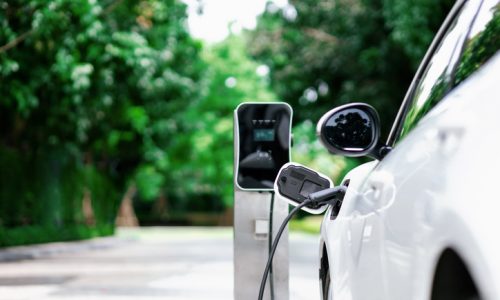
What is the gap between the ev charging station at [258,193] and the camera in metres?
6.12

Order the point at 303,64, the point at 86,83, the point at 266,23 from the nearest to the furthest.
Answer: the point at 86,83, the point at 303,64, the point at 266,23

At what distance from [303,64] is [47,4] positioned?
13441mm

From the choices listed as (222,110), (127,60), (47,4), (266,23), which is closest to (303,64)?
(266,23)

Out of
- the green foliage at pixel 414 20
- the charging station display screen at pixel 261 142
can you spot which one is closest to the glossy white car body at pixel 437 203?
the charging station display screen at pixel 261 142

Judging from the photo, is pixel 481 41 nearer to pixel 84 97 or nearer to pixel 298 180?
pixel 298 180

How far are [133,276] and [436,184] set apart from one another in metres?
13.7

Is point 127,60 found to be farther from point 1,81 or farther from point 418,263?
point 418,263

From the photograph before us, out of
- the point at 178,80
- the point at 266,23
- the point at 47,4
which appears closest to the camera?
the point at 47,4

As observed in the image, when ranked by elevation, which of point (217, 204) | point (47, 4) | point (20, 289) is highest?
point (47, 4)

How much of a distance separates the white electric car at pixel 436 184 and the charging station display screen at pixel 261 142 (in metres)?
2.78

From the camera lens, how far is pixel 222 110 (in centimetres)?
5112

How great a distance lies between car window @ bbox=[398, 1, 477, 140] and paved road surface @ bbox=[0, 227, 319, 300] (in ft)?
27.2

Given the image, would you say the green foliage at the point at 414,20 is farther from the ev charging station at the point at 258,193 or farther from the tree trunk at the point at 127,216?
the tree trunk at the point at 127,216

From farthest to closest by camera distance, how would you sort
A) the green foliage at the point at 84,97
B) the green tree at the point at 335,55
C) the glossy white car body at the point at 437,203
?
the green tree at the point at 335,55 < the green foliage at the point at 84,97 < the glossy white car body at the point at 437,203
